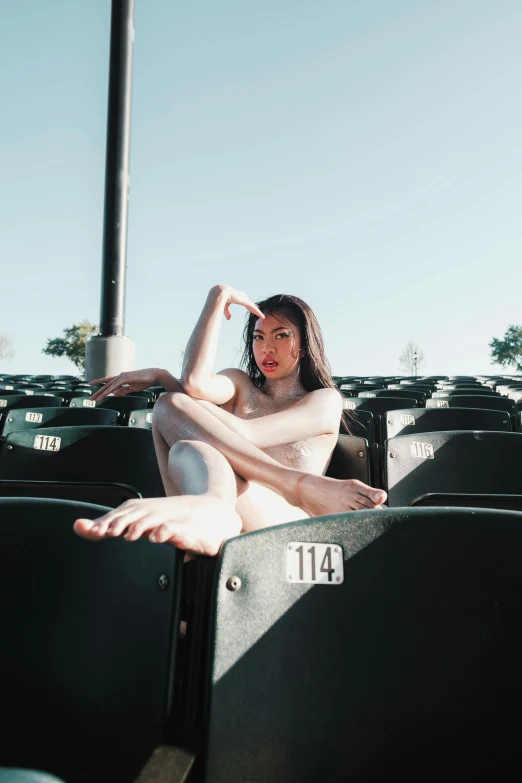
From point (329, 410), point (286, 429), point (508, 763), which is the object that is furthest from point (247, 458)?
point (508, 763)

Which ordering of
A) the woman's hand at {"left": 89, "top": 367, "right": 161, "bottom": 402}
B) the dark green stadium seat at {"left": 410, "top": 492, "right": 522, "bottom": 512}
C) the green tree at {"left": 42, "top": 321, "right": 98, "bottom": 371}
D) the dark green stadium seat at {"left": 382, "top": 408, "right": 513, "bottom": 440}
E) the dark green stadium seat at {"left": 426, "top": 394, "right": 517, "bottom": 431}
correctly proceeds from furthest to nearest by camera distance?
the green tree at {"left": 42, "top": 321, "right": 98, "bottom": 371} → the dark green stadium seat at {"left": 426, "top": 394, "right": 517, "bottom": 431} → the dark green stadium seat at {"left": 382, "top": 408, "right": 513, "bottom": 440} → the woman's hand at {"left": 89, "top": 367, "right": 161, "bottom": 402} → the dark green stadium seat at {"left": 410, "top": 492, "right": 522, "bottom": 512}

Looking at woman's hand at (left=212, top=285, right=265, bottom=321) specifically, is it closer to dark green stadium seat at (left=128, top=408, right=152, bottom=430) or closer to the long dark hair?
the long dark hair

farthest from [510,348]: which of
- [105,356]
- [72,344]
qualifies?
[105,356]

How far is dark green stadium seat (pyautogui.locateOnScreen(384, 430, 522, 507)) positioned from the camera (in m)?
2.22

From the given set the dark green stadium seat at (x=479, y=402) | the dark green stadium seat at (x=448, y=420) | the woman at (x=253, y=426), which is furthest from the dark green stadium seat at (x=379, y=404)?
the woman at (x=253, y=426)

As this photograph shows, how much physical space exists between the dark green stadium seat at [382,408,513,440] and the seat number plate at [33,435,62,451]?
1.59 metres

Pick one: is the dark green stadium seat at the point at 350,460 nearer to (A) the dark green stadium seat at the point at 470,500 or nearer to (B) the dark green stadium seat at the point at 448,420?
(B) the dark green stadium seat at the point at 448,420

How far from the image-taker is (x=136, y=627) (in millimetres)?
984

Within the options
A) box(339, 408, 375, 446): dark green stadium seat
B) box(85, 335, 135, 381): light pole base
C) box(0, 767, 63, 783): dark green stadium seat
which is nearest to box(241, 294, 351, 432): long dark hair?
box(339, 408, 375, 446): dark green stadium seat

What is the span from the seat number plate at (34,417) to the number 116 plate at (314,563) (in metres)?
2.44

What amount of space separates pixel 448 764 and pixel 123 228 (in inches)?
338

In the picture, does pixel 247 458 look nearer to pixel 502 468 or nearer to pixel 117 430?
pixel 117 430

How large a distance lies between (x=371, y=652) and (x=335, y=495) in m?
0.81

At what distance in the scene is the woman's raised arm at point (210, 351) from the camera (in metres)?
2.29
